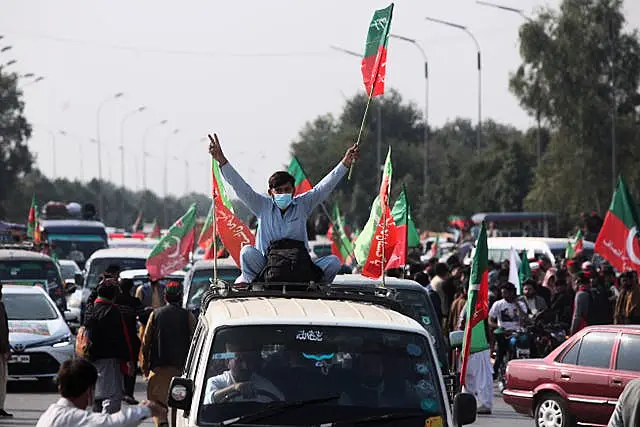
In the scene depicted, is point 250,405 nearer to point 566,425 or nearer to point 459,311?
point 566,425

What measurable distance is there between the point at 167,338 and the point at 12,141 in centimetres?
9693

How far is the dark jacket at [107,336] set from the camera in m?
15.2

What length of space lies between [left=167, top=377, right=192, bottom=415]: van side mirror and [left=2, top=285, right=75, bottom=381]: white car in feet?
42.7

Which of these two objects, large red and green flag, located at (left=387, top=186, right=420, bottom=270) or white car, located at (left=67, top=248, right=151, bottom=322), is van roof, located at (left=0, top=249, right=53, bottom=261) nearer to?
white car, located at (left=67, top=248, right=151, bottom=322)

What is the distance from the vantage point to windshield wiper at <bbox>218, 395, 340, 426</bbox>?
852 centimetres

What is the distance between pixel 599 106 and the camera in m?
68.1

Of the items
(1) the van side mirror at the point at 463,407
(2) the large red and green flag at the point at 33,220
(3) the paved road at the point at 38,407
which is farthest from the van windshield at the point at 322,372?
(2) the large red and green flag at the point at 33,220

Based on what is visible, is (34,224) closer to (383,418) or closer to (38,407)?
(38,407)

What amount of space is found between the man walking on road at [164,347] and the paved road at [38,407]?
3.05 meters

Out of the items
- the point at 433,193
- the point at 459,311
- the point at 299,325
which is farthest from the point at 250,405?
the point at 433,193

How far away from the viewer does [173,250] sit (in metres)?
28.8

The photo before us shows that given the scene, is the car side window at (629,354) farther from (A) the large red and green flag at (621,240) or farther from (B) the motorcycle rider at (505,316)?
(A) the large red and green flag at (621,240)

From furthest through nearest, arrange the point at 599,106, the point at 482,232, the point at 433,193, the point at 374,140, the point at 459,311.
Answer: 1. the point at 374,140
2. the point at 433,193
3. the point at 599,106
4. the point at 459,311
5. the point at 482,232

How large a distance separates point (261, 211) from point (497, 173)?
268 feet
